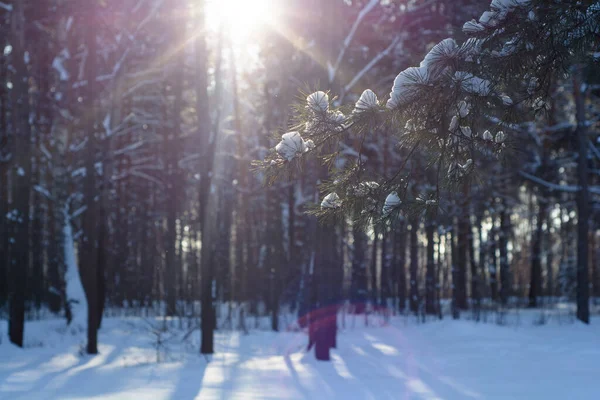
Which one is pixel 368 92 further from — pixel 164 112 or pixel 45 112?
pixel 164 112

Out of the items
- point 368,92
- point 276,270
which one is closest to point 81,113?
point 276,270

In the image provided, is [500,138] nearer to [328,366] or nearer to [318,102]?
[318,102]

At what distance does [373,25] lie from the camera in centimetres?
1661

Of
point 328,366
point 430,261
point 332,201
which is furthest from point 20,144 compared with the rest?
point 430,261

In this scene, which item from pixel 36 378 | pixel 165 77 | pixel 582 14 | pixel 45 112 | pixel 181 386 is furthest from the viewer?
pixel 165 77

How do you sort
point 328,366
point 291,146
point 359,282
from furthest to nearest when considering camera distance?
point 359,282
point 328,366
point 291,146

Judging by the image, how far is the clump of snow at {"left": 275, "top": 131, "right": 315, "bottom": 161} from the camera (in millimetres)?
5035

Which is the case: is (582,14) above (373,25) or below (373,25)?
below

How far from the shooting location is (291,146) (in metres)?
5.07

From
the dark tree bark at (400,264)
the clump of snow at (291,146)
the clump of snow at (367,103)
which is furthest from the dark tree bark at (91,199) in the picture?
the dark tree bark at (400,264)

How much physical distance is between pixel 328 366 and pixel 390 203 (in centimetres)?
716

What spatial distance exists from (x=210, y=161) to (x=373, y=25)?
20.4ft

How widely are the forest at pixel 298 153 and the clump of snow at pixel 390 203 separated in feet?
0.04

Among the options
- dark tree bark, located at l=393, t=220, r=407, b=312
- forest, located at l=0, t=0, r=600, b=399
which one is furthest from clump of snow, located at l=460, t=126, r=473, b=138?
dark tree bark, located at l=393, t=220, r=407, b=312
